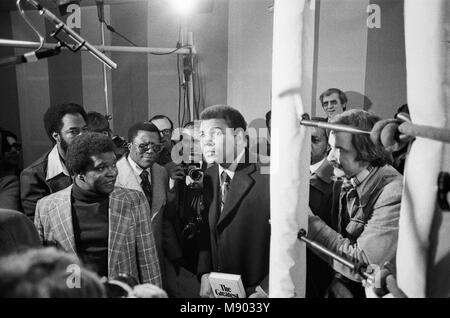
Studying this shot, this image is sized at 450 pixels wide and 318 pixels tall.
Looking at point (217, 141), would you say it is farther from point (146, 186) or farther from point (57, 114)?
point (57, 114)

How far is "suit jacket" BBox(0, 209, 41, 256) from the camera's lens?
643mm

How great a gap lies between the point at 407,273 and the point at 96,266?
0.57m

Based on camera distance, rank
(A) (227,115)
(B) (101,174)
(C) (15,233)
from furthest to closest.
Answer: (A) (227,115), (B) (101,174), (C) (15,233)

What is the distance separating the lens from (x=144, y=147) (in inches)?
36.9

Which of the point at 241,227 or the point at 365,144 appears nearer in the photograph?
the point at 365,144

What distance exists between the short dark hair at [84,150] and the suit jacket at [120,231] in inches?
2.1

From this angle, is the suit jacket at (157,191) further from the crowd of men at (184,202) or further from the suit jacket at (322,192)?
the suit jacket at (322,192)

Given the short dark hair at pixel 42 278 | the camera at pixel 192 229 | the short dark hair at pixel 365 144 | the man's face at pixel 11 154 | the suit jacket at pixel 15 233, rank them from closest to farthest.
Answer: the short dark hair at pixel 42 278 → the suit jacket at pixel 15 233 → the short dark hair at pixel 365 144 → the man's face at pixel 11 154 → the camera at pixel 192 229

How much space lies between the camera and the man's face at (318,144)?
0.85 meters

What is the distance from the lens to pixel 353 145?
762mm

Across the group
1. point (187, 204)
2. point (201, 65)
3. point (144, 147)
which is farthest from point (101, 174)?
point (201, 65)

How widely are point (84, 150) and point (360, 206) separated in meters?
0.58

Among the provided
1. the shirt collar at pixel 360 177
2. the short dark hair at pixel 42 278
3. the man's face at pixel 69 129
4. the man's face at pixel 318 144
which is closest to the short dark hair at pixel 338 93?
the man's face at pixel 318 144

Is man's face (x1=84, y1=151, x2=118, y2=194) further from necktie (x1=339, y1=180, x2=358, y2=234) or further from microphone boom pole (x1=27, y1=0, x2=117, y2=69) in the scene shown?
necktie (x1=339, y1=180, x2=358, y2=234)
